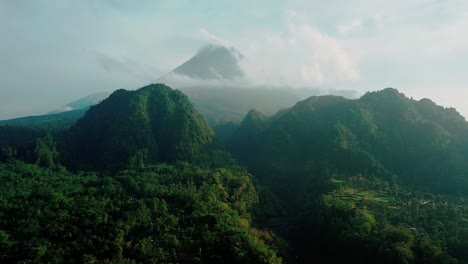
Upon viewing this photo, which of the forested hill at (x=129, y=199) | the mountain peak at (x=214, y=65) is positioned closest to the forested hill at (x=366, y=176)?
the forested hill at (x=129, y=199)

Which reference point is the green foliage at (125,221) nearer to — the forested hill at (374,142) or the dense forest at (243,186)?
the dense forest at (243,186)

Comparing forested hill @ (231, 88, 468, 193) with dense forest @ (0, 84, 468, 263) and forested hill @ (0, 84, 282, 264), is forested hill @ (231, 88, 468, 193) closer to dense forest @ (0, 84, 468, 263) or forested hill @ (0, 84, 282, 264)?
dense forest @ (0, 84, 468, 263)

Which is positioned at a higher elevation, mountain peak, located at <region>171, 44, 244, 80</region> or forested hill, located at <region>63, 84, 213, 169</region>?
mountain peak, located at <region>171, 44, 244, 80</region>

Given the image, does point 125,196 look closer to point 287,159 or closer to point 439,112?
point 287,159

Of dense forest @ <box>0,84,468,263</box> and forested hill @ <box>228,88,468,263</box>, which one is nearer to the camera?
dense forest @ <box>0,84,468,263</box>

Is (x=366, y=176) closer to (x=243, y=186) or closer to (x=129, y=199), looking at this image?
(x=243, y=186)

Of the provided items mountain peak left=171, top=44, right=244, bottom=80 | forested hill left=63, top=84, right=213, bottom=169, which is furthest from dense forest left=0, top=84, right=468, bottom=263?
mountain peak left=171, top=44, right=244, bottom=80

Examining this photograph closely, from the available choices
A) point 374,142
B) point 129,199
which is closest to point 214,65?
point 374,142
